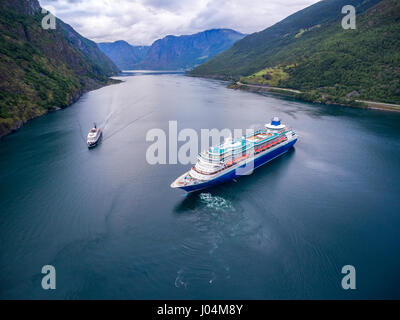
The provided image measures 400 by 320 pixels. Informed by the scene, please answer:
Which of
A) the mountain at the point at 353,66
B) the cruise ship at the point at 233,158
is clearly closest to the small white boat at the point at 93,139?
the cruise ship at the point at 233,158


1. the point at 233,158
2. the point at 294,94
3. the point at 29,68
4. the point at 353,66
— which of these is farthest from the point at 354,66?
the point at 29,68

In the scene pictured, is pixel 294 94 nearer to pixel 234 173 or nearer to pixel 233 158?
pixel 233 158

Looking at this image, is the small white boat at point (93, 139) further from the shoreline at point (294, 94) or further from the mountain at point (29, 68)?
the shoreline at point (294, 94)

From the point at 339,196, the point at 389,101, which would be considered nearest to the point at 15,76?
the point at 339,196

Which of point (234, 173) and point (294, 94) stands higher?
point (294, 94)
